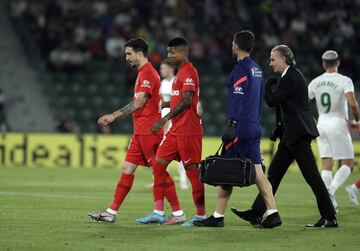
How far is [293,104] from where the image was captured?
488 inches

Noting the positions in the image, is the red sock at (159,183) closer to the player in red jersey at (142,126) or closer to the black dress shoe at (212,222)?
the player in red jersey at (142,126)

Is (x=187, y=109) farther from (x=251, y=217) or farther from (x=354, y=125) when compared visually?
(x=354, y=125)

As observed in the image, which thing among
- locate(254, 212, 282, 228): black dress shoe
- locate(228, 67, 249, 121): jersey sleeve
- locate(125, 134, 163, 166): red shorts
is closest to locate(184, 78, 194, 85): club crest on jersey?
locate(228, 67, 249, 121): jersey sleeve

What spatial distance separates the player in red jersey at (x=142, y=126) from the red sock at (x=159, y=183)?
73 millimetres

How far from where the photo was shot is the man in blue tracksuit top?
468 inches

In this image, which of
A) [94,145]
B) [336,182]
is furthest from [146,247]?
[94,145]

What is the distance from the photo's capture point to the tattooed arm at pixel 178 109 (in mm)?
12172

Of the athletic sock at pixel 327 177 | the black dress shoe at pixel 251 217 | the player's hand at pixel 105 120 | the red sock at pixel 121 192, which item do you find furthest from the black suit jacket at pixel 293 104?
the athletic sock at pixel 327 177

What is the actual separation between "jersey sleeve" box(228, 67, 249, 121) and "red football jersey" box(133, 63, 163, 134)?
1.36m

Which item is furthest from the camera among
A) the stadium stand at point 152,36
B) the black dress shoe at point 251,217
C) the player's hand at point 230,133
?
the stadium stand at point 152,36

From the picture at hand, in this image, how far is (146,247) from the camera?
10.3m

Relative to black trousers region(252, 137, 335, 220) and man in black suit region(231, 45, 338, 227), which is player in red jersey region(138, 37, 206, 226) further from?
black trousers region(252, 137, 335, 220)

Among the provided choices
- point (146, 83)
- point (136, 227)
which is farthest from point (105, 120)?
point (136, 227)

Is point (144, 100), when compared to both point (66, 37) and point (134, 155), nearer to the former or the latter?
point (134, 155)
